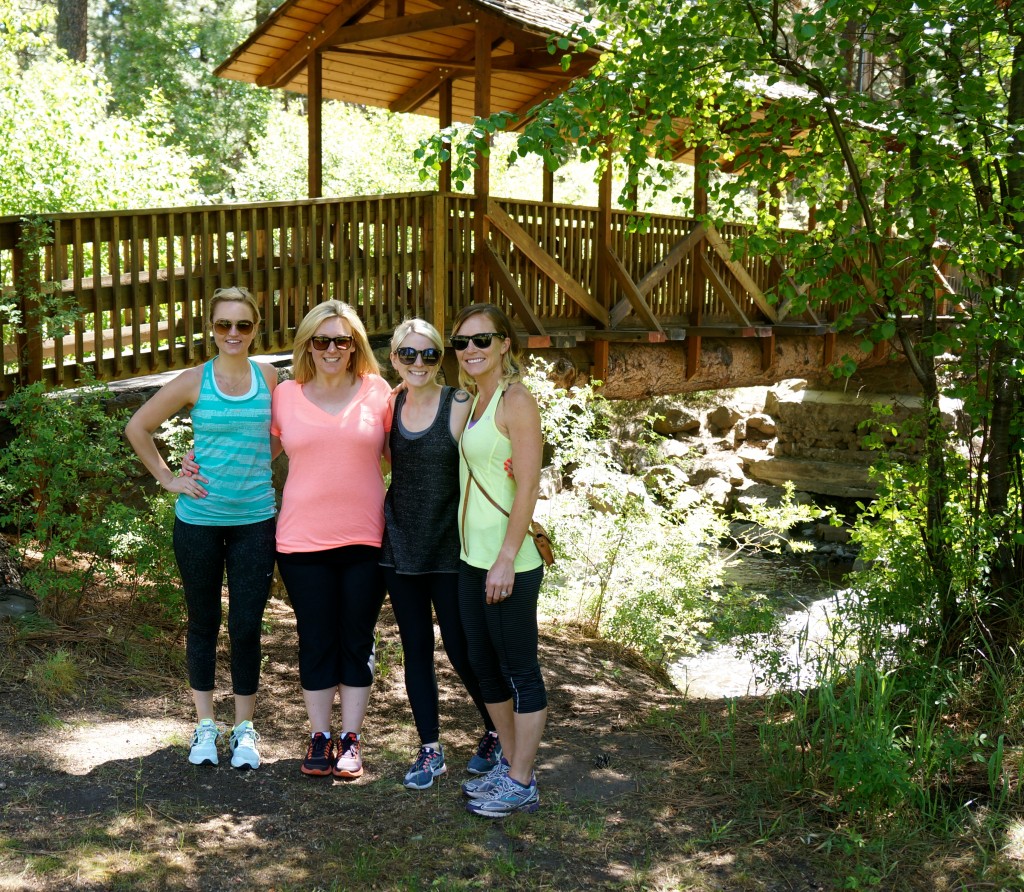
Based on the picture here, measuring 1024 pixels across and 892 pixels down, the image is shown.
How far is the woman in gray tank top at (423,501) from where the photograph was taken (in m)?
3.88

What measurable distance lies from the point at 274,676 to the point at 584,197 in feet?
71.3

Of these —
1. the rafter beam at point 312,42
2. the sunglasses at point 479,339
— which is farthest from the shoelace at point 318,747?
the rafter beam at point 312,42

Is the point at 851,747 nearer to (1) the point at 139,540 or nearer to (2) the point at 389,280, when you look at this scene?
(1) the point at 139,540

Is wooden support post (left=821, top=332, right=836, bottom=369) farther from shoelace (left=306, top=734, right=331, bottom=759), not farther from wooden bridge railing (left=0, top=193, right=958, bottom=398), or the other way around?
shoelace (left=306, top=734, right=331, bottom=759)

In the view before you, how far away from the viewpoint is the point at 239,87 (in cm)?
2603

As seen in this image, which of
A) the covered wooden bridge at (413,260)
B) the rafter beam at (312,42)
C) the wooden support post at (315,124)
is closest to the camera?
the covered wooden bridge at (413,260)

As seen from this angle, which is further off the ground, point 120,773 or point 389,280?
point 389,280

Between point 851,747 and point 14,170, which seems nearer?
point 851,747

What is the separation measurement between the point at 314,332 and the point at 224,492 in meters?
0.70

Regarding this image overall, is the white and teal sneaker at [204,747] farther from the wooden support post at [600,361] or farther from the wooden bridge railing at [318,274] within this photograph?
the wooden support post at [600,361]

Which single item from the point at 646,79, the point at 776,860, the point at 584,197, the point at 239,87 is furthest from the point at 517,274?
the point at 239,87

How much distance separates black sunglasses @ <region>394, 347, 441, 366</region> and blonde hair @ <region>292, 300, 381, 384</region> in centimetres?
14

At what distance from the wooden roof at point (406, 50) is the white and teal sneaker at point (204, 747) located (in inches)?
267

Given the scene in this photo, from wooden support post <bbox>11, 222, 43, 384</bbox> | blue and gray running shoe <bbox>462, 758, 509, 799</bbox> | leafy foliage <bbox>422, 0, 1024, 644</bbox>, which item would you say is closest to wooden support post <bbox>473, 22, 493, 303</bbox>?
leafy foliage <bbox>422, 0, 1024, 644</bbox>
